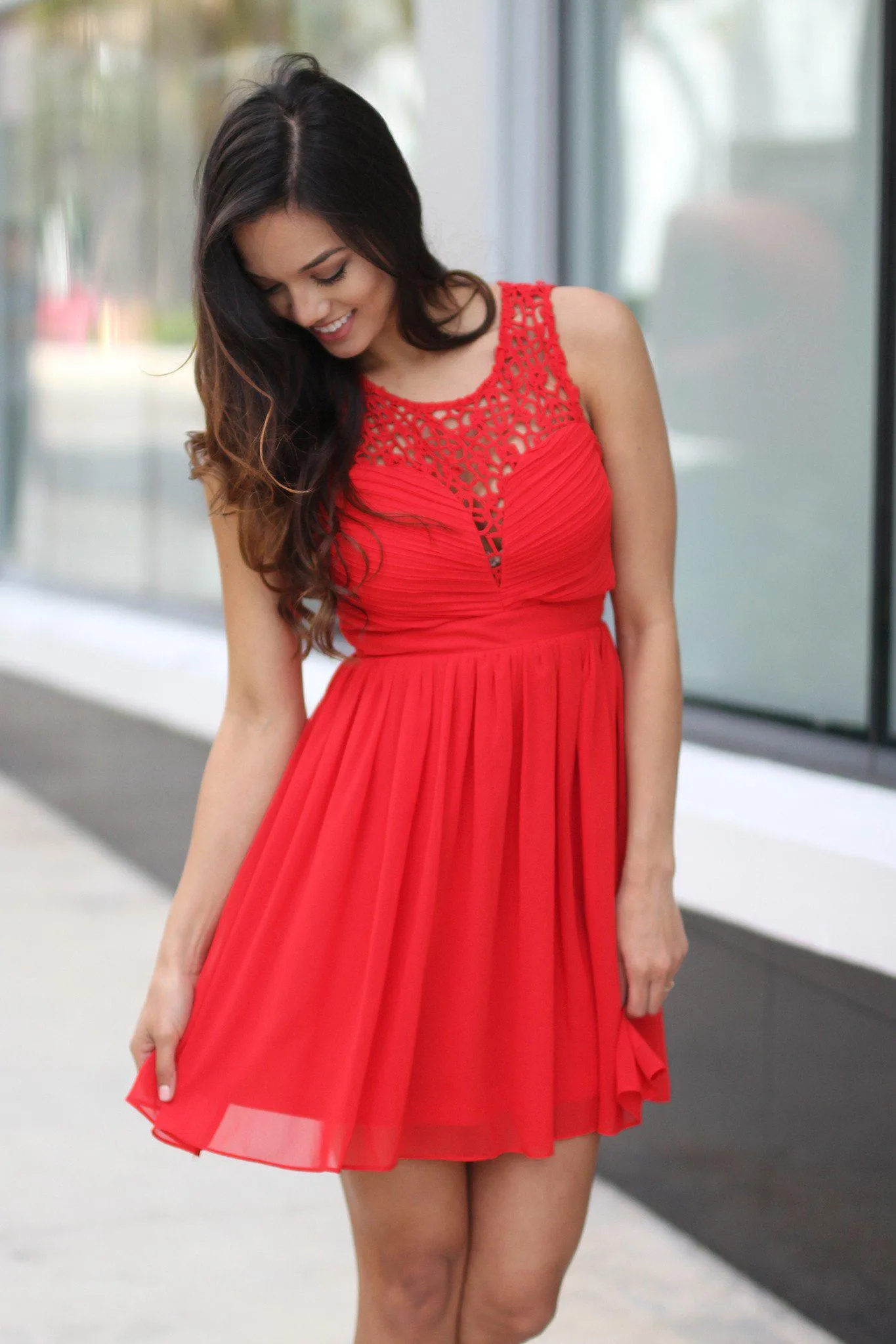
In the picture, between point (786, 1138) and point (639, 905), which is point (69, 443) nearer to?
point (786, 1138)

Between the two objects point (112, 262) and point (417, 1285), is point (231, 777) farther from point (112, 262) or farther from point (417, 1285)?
point (112, 262)

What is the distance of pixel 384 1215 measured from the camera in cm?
191

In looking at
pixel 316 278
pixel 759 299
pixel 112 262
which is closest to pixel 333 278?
pixel 316 278

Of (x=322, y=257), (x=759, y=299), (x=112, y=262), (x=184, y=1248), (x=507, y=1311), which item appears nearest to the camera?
(x=322, y=257)

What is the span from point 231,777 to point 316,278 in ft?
2.00

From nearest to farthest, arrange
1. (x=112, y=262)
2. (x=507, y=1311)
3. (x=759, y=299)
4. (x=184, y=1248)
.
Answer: (x=507, y=1311)
(x=184, y=1248)
(x=759, y=299)
(x=112, y=262)

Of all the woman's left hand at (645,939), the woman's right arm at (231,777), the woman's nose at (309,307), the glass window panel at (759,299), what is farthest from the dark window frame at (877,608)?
the woman's nose at (309,307)

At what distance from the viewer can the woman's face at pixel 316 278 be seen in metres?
1.81

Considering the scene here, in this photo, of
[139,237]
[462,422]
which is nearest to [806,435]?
[462,422]

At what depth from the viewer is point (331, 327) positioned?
1.87 metres

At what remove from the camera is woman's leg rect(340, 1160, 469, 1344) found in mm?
1895

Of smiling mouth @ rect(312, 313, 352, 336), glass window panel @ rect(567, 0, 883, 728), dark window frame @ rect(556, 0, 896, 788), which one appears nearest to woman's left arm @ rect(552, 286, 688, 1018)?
smiling mouth @ rect(312, 313, 352, 336)

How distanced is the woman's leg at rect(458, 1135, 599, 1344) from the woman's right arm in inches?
16.2

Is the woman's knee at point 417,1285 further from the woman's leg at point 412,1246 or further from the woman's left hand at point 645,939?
the woman's left hand at point 645,939
